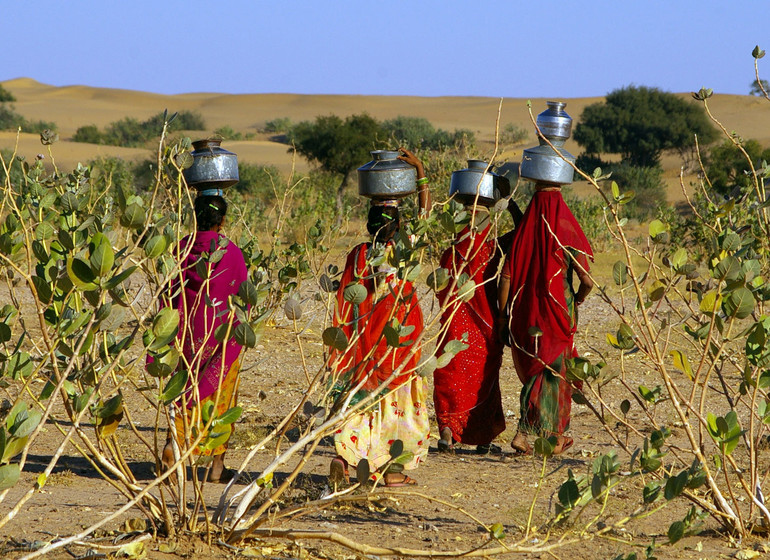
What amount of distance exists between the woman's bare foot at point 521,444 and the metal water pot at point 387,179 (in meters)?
1.47

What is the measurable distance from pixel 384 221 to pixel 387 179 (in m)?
0.19

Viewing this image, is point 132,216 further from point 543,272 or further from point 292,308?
point 543,272

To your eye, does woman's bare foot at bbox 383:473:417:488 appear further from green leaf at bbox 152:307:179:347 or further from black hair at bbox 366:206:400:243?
green leaf at bbox 152:307:179:347

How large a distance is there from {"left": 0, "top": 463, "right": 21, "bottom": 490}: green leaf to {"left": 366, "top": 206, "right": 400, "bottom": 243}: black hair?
2.29m

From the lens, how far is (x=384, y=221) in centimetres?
441

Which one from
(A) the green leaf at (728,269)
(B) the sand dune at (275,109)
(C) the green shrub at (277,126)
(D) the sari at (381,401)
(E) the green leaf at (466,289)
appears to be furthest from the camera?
(C) the green shrub at (277,126)

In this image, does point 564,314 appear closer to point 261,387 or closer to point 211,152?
point 211,152

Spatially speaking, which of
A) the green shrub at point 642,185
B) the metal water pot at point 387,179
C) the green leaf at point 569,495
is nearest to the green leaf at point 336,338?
the green leaf at point 569,495

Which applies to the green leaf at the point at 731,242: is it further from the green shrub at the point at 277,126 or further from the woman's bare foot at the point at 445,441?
the green shrub at the point at 277,126

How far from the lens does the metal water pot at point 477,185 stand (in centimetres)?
498

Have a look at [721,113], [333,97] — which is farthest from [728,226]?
[333,97]

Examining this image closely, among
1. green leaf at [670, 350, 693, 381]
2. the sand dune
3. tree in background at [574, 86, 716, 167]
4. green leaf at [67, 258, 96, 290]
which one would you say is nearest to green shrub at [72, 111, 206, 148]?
the sand dune

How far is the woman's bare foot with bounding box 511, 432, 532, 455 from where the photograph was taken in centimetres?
502

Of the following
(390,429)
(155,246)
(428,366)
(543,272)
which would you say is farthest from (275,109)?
(155,246)
